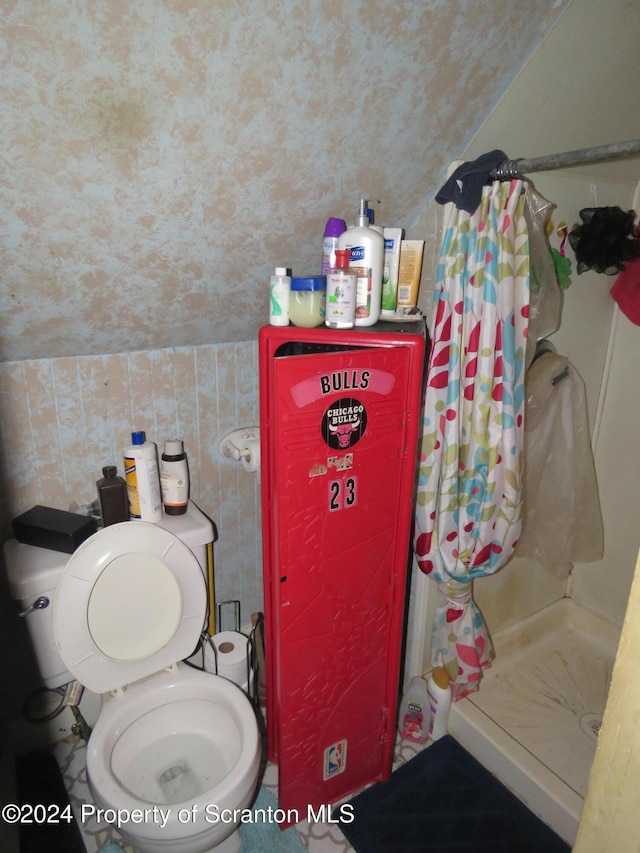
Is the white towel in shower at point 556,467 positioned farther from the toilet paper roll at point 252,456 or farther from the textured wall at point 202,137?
the toilet paper roll at point 252,456

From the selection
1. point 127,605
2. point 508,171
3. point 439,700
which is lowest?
point 439,700

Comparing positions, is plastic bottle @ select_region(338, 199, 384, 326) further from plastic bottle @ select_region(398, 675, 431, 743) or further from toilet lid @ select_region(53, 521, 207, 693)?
plastic bottle @ select_region(398, 675, 431, 743)

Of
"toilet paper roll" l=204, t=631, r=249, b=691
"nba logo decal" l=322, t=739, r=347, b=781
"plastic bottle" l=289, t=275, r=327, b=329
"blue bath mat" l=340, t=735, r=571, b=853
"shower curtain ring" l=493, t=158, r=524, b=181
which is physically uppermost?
"shower curtain ring" l=493, t=158, r=524, b=181

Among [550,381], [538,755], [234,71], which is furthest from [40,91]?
[538,755]

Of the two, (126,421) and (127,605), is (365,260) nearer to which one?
(126,421)

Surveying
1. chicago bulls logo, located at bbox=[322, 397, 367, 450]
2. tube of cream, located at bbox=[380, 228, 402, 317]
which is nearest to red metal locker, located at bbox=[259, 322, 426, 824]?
chicago bulls logo, located at bbox=[322, 397, 367, 450]

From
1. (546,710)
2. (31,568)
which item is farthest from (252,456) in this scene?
(546,710)

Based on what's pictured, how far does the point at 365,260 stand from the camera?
4.00 feet

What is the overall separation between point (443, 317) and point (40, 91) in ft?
3.22

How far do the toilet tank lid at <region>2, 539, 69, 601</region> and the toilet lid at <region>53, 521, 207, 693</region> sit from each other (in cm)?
8

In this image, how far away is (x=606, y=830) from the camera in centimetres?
44

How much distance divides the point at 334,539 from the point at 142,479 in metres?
0.57

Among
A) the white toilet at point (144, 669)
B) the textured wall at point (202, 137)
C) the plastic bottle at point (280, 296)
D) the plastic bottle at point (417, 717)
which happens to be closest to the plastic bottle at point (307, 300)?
the plastic bottle at point (280, 296)

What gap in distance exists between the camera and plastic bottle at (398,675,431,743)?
168cm
